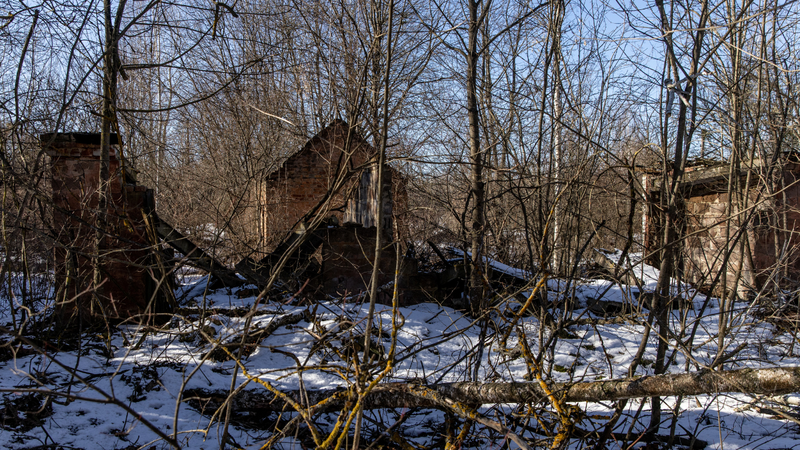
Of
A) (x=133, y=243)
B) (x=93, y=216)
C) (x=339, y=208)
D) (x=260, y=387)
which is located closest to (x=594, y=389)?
(x=339, y=208)

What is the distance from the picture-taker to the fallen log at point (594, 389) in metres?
2.33

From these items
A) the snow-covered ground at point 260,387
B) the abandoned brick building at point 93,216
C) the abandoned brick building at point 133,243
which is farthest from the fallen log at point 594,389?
the abandoned brick building at point 93,216

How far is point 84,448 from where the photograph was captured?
300 cm

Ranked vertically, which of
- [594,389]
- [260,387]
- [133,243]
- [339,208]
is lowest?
[260,387]

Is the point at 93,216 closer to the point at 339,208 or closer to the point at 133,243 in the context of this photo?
the point at 133,243

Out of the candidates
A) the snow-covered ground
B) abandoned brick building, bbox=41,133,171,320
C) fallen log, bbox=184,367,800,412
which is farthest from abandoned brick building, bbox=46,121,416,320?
fallen log, bbox=184,367,800,412

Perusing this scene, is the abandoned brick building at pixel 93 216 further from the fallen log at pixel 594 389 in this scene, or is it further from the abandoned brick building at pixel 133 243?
the fallen log at pixel 594 389

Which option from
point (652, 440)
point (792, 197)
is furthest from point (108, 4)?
point (792, 197)

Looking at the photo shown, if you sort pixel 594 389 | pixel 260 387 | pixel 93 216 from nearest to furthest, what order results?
pixel 594 389, pixel 260 387, pixel 93 216

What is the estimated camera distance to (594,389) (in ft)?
9.14

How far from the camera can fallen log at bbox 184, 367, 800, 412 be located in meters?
2.33

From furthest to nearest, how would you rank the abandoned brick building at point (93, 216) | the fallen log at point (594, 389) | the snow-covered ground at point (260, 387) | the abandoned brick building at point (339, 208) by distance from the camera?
the abandoned brick building at point (93, 216)
the abandoned brick building at point (339, 208)
the snow-covered ground at point (260, 387)
the fallen log at point (594, 389)

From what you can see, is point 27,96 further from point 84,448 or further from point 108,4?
point 84,448

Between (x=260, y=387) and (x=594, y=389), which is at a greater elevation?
(x=594, y=389)
